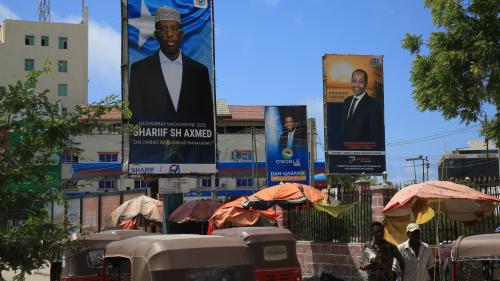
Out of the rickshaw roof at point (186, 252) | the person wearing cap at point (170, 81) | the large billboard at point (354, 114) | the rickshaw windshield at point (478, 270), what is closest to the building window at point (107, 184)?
the large billboard at point (354, 114)

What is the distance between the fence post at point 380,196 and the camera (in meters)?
15.2

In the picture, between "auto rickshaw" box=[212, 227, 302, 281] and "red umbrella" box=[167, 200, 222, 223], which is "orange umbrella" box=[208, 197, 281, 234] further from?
"auto rickshaw" box=[212, 227, 302, 281]

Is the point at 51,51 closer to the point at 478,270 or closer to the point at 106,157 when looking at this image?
the point at 106,157

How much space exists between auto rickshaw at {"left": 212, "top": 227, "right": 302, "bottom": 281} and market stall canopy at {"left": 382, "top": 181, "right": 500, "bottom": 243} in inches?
103

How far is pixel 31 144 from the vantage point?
6230 millimetres

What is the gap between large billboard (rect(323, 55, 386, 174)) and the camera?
31734mm

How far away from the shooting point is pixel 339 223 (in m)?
17.2

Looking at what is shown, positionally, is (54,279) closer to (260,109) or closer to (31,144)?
(31,144)

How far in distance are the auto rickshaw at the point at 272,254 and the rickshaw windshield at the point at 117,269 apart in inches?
153

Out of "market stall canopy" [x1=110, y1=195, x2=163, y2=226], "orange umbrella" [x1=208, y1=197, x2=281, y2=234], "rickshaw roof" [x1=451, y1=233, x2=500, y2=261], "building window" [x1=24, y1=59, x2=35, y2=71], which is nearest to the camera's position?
"rickshaw roof" [x1=451, y1=233, x2=500, y2=261]

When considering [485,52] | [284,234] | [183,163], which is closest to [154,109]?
[183,163]

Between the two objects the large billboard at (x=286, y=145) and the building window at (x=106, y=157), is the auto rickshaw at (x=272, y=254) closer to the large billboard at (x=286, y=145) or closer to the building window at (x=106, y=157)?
the large billboard at (x=286, y=145)

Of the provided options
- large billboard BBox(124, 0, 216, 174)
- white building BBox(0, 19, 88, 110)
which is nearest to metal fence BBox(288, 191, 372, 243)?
large billboard BBox(124, 0, 216, 174)

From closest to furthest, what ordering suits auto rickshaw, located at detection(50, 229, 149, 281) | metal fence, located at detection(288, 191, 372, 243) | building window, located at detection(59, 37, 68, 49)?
auto rickshaw, located at detection(50, 229, 149, 281), metal fence, located at detection(288, 191, 372, 243), building window, located at detection(59, 37, 68, 49)
